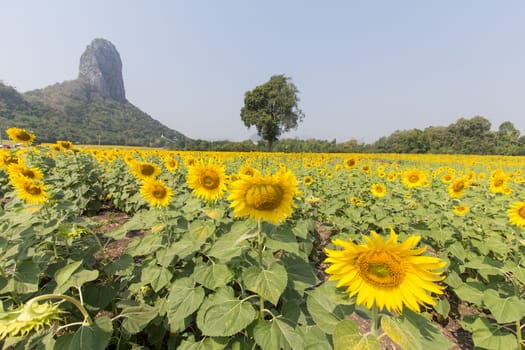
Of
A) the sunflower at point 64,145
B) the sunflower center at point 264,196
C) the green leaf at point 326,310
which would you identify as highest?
the sunflower at point 64,145

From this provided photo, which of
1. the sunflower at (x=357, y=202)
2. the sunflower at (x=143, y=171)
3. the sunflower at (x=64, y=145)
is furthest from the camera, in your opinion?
the sunflower at (x=64, y=145)

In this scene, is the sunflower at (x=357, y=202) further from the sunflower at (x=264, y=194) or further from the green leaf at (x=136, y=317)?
the green leaf at (x=136, y=317)

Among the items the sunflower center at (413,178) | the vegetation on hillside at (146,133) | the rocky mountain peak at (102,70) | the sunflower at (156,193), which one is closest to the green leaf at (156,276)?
the sunflower at (156,193)

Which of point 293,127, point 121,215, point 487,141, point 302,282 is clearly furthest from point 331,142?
point 302,282

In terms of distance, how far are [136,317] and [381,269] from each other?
1.68 m

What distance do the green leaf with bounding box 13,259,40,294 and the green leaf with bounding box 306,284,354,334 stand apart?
5.87ft

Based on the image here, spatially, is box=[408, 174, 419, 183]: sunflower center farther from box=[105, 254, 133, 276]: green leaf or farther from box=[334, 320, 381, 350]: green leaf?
box=[105, 254, 133, 276]: green leaf

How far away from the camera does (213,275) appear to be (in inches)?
67.4

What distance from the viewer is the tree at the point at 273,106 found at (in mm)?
42031

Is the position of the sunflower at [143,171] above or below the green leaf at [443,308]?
above

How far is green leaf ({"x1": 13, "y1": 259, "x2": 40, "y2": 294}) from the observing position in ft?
5.23

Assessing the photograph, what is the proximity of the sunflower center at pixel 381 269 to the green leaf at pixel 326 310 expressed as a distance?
8.5 inches

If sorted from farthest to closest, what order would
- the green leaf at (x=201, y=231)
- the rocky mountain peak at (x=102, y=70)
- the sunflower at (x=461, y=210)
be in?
1. the rocky mountain peak at (x=102, y=70)
2. the sunflower at (x=461, y=210)
3. the green leaf at (x=201, y=231)

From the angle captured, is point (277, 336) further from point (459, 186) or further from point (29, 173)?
point (459, 186)
